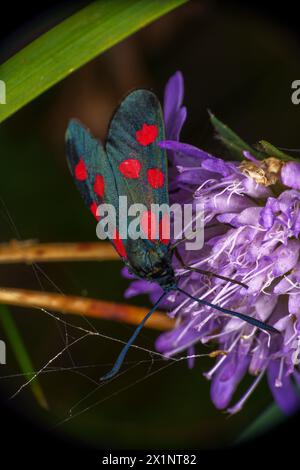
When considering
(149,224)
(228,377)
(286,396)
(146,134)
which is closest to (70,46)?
(146,134)

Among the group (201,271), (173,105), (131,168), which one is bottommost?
(201,271)

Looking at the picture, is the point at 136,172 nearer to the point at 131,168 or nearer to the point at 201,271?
the point at 131,168

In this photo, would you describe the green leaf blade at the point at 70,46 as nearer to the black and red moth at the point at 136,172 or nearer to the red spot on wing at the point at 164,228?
the black and red moth at the point at 136,172

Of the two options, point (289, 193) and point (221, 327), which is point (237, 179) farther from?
point (221, 327)

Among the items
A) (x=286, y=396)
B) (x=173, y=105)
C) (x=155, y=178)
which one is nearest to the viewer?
(x=155, y=178)

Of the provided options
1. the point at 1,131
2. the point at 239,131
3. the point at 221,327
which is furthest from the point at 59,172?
the point at 221,327

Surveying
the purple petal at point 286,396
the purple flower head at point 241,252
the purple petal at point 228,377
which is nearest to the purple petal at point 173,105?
the purple flower head at point 241,252
